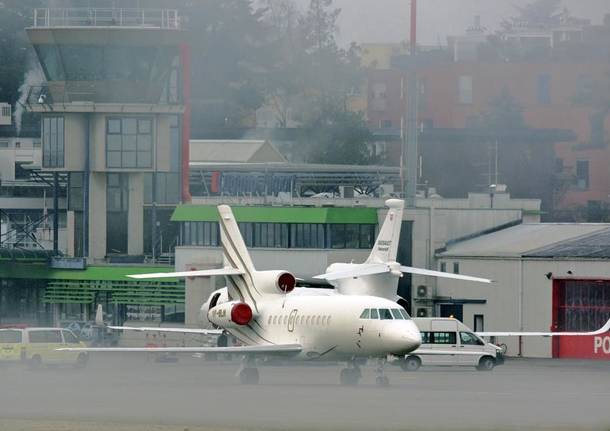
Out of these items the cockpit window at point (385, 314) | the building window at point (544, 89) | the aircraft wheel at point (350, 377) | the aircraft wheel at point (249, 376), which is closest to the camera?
the aircraft wheel at point (350, 377)

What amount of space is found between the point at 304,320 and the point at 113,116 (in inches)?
1750

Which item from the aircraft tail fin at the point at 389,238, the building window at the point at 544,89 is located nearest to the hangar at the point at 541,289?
the building window at the point at 544,89

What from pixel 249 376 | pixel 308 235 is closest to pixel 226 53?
pixel 308 235

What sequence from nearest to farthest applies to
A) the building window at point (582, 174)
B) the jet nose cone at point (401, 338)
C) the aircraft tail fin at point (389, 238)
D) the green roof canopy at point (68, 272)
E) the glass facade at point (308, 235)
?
the jet nose cone at point (401, 338)
the aircraft tail fin at point (389, 238)
the building window at point (582, 174)
the glass facade at point (308, 235)
the green roof canopy at point (68, 272)

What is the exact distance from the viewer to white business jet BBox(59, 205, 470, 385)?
58469 mm

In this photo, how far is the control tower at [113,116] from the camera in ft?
335

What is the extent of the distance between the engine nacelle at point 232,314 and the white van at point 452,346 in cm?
Answer: 849

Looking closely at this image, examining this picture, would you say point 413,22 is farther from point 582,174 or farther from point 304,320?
point 304,320

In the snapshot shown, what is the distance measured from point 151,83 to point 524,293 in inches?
1049

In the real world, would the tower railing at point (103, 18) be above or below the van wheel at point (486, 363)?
above

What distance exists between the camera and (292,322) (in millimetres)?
62812

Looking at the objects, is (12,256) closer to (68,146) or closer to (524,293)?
(68,146)

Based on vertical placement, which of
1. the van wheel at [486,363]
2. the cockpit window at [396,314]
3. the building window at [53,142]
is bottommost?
the van wheel at [486,363]

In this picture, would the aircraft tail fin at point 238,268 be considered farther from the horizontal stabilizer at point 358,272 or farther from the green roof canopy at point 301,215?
→ the green roof canopy at point 301,215
